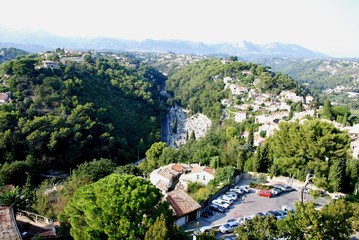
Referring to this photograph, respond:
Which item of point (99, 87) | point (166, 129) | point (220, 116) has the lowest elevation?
point (166, 129)

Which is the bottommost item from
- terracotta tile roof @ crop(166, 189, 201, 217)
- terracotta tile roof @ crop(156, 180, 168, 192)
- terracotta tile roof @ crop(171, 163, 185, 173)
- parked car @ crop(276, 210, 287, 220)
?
terracotta tile roof @ crop(156, 180, 168, 192)

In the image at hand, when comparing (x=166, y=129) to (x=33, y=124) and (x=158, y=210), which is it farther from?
(x=158, y=210)

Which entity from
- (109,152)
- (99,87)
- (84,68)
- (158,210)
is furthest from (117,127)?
(158,210)

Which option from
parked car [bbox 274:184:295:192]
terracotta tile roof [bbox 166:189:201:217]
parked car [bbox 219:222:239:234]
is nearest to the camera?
parked car [bbox 219:222:239:234]

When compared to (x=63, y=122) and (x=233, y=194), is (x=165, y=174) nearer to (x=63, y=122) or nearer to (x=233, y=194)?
(x=233, y=194)

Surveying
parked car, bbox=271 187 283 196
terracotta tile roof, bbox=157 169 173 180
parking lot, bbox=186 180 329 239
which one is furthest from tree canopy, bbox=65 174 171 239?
terracotta tile roof, bbox=157 169 173 180

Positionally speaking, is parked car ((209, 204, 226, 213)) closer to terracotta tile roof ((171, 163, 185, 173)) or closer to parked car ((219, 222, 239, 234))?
parked car ((219, 222, 239, 234))

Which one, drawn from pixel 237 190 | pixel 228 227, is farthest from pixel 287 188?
pixel 228 227
